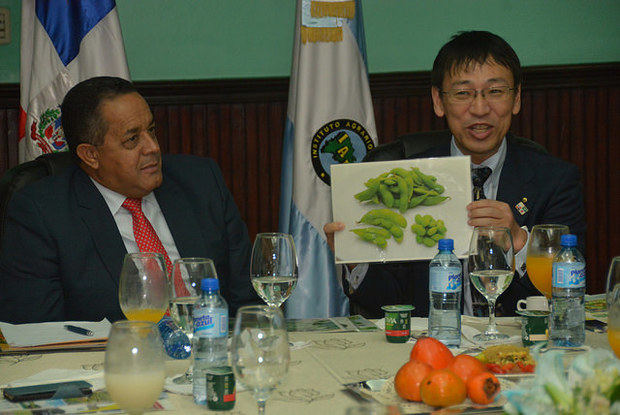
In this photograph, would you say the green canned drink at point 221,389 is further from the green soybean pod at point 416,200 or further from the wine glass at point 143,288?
the green soybean pod at point 416,200

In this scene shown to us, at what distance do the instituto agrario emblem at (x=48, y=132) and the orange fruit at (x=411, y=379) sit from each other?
7.33 feet

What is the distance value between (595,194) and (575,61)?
0.65 metres

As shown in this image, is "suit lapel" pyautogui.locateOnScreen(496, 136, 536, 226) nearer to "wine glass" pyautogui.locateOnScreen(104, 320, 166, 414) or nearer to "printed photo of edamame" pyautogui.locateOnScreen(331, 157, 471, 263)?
"printed photo of edamame" pyautogui.locateOnScreen(331, 157, 471, 263)

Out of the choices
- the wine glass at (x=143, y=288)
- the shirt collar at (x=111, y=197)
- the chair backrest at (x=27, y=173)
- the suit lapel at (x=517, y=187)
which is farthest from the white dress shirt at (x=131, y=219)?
the suit lapel at (x=517, y=187)

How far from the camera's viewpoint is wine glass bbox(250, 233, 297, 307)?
5.09 ft

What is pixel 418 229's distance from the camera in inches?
72.4

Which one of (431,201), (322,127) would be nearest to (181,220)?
(431,201)

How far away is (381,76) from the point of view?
3.49 m

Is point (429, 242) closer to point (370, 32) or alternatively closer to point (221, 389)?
point (221, 389)

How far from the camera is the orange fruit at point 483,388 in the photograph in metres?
1.07

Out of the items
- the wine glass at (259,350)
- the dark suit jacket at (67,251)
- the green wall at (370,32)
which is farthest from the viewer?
the green wall at (370,32)

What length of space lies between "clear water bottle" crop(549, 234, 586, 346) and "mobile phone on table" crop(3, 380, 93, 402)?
0.88 metres

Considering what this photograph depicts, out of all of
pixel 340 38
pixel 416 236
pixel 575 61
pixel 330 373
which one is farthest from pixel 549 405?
pixel 575 61

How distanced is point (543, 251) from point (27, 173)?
1.45 meters
